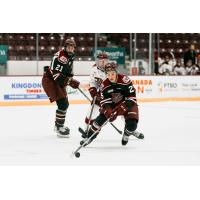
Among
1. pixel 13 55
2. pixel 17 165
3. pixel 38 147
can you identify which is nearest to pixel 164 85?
pixel 13 55

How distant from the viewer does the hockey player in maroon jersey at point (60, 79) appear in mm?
5786

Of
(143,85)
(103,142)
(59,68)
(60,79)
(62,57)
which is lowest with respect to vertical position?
(103,142)

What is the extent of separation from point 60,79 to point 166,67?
626cm

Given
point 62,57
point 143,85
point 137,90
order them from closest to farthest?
point 62,57, point 137,90, point 143,85

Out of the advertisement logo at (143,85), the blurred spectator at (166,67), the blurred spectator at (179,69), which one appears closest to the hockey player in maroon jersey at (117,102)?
the advertisement logo at (143,85)

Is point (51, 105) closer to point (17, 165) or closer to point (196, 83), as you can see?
point (196, 83)

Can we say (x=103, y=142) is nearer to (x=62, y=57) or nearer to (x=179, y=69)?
(x=62, y=57)

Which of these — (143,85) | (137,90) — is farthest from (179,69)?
(137,90)

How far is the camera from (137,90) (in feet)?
35.2

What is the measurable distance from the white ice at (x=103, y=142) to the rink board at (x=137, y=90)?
1310 millimetres

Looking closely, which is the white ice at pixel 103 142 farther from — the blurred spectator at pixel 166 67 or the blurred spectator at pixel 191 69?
the blurred spectator at pixel 191 69

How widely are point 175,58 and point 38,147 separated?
795 cm

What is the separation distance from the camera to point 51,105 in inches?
387

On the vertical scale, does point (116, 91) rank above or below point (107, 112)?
above
